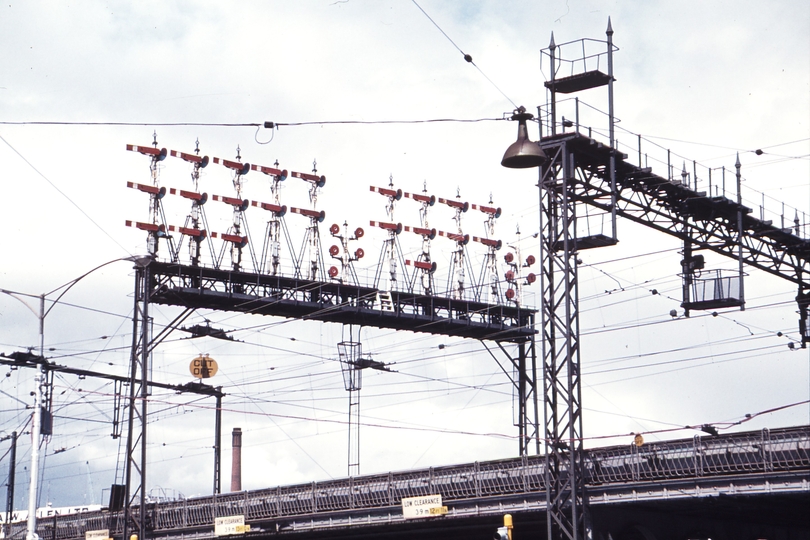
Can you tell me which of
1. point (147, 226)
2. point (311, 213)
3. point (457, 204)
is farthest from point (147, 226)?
point (457, 204)

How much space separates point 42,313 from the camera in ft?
85.4

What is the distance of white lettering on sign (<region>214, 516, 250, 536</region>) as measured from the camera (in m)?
41.6

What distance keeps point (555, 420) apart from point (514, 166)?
35.5ft

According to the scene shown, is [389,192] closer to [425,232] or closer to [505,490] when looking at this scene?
[425,232]

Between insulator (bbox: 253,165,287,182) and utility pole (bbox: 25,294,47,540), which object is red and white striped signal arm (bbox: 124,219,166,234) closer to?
insulator (bbox: 253,165,287,182)

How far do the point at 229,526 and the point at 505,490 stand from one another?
45.0ft

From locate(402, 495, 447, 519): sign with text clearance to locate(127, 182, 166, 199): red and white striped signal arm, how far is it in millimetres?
22906

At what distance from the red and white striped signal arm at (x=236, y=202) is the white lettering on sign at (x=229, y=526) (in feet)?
57.8

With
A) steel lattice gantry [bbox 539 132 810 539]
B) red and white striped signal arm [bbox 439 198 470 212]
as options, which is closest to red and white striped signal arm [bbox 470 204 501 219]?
red and white striped signal arm [bbox 439 198 470 212]

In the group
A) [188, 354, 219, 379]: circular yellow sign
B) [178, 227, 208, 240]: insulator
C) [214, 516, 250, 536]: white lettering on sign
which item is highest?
[178, 227, 208, 240]: insulator

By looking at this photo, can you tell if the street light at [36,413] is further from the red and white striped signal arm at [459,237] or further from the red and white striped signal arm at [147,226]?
the red and white striped signal arm at [459,237]

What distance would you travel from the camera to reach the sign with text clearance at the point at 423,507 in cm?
3350

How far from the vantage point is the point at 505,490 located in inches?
1336

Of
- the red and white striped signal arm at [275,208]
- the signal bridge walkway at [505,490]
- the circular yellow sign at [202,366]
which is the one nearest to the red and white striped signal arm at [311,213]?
the red and white striped signal arm at [275,208]
